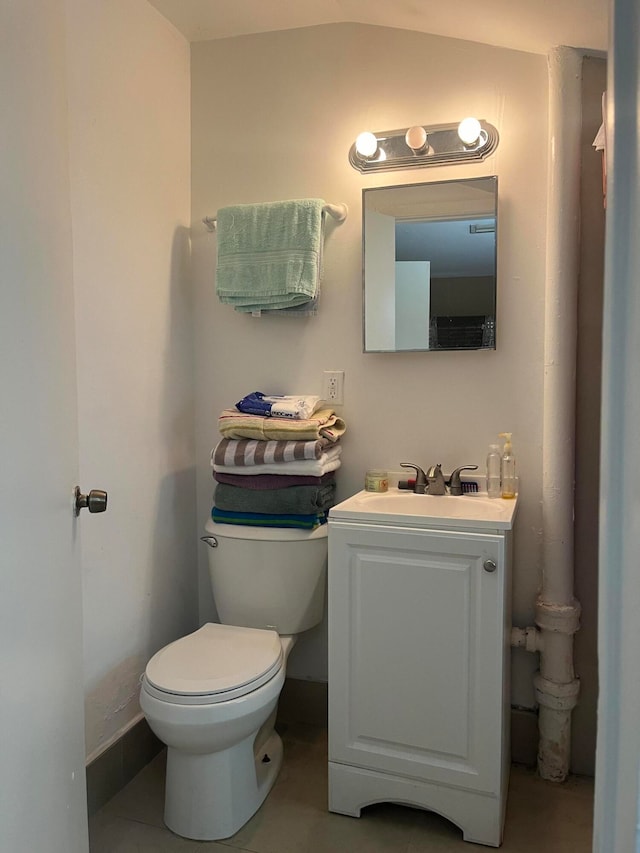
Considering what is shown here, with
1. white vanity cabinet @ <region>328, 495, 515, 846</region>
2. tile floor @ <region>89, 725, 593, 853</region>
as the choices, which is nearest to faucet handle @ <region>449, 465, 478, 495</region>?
white vanity cabinet @ <region>328, 495, 515, 846</region>

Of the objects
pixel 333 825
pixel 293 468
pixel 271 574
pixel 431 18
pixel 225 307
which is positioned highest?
pixel 431 18

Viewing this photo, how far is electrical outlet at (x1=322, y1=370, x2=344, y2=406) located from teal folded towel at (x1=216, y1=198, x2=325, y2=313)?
0.26 m

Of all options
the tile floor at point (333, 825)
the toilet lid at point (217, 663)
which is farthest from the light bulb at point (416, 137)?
the tile floor at point (333, 825)

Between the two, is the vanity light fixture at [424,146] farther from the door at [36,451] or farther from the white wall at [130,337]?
the door at [36,451]

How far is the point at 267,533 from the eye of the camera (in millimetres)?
1993

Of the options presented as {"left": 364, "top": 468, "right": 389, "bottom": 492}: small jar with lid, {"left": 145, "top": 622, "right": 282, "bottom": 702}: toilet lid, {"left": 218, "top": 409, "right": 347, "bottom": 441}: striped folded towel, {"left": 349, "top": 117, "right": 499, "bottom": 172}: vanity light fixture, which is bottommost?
{"left": 145, "top": 622, "right": 282, "bottom": 702}: toilet lid

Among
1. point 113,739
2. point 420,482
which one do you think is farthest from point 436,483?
point 113,739

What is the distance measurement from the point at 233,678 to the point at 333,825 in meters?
0.54

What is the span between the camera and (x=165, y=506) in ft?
7.02

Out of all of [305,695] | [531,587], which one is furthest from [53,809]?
[531,587]

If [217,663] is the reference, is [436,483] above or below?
above

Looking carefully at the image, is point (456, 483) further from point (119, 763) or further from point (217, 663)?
point (119, 763)

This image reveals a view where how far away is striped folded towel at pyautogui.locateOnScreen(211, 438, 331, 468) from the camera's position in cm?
192

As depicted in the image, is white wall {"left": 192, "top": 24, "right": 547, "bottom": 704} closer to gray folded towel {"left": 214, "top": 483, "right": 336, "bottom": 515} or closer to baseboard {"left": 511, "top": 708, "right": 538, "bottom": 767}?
baseboard {"left": 511, "top": 708, "right": 538, "bottom": 767}
